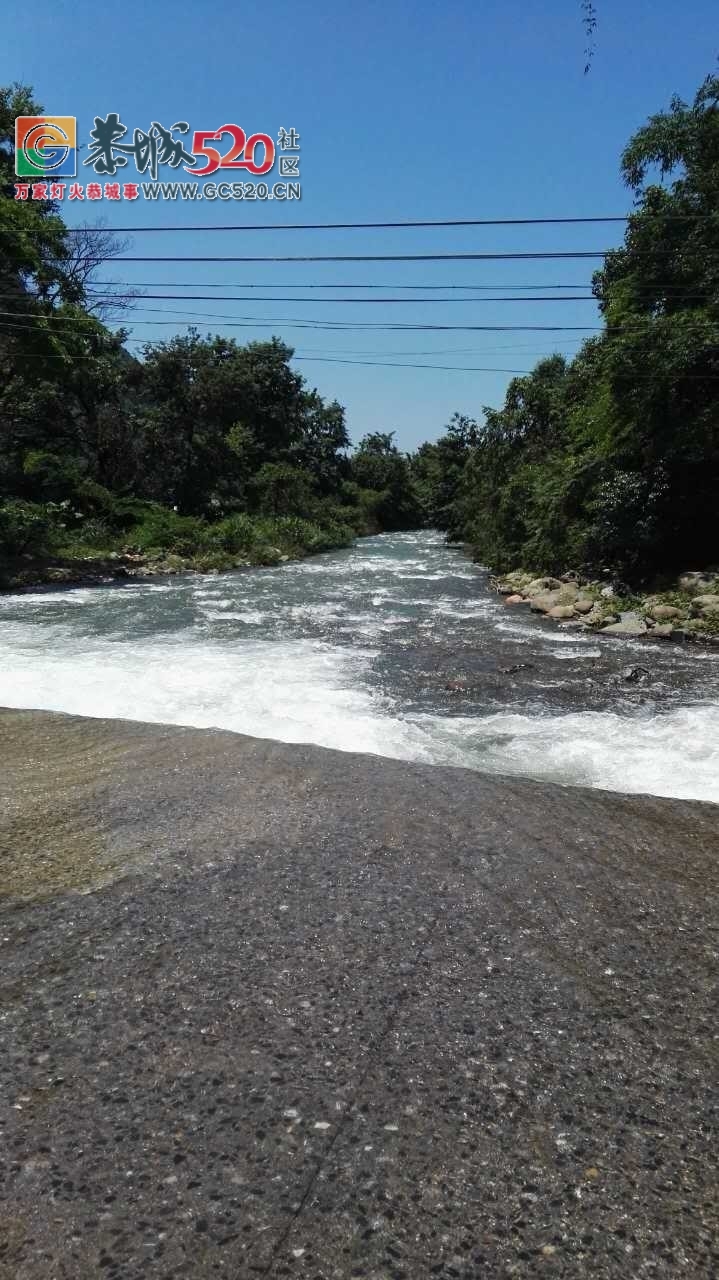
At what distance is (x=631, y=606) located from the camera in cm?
1290

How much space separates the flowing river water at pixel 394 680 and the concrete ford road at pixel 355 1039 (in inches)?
48.9

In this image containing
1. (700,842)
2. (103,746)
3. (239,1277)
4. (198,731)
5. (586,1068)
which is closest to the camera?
(239,1277)

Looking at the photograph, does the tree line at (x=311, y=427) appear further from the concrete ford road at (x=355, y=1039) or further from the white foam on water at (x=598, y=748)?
the concrete ford road at (x=355, y=1039)

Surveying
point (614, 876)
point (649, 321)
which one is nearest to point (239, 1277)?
point (614, 876)

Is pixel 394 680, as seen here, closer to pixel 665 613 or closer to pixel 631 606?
pixel 665 613

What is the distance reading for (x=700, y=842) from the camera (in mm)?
4059

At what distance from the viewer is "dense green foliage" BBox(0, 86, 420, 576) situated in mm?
18062

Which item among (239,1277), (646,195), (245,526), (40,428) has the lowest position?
(239,1277)

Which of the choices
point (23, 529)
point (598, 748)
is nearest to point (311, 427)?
point (23, 529)

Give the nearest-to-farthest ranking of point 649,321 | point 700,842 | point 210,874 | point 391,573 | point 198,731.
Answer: point 210,874 → point 700,842 → point 198,731 → point 649,321 → point 391,573

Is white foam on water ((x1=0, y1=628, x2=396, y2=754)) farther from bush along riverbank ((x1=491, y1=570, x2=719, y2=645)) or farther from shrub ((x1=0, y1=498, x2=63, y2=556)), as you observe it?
shrub ((x1=0, y1=498, x2=63, y2=556))

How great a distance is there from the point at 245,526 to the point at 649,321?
1589 centimetres

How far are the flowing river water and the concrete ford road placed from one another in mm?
1243

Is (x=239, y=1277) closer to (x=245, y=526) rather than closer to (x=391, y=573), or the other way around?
(x=391, y=573)
